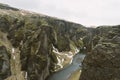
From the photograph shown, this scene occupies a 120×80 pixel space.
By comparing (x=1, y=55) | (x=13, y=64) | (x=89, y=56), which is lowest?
(x=13, y=64)

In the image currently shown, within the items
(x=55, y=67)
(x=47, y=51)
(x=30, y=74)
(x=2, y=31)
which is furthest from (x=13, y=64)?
(x=2, y=31)

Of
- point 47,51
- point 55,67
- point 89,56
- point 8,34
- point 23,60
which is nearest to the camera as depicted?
point 89,56

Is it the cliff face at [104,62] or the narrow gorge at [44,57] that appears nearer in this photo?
the cliff face at [104,62]

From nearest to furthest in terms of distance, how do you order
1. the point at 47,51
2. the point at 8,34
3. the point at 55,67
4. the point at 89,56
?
the point at 89,56, the point at 47,51, the point at 55,67, the point at 8,34

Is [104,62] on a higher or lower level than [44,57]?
higher

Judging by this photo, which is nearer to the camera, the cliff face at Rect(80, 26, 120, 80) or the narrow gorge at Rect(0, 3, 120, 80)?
the cliff face at Rect(80, 26, 120, 80)

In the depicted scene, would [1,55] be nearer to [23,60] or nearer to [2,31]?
[23,60]

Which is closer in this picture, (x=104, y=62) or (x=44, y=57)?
(x=104, y=62)

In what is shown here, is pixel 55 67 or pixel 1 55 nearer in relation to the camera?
pixel 1 55

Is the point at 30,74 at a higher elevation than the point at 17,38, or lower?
lower
